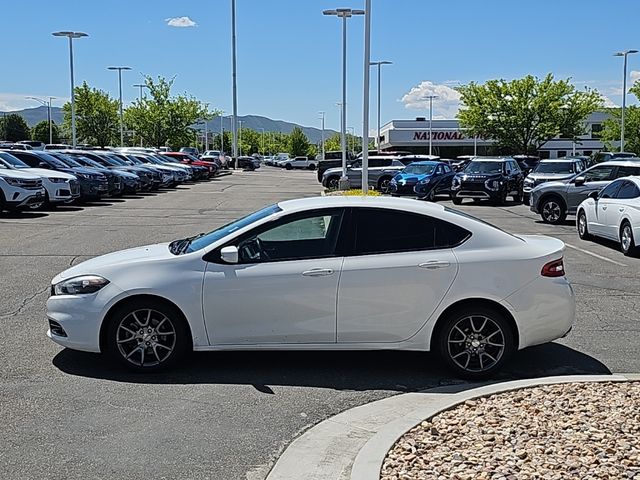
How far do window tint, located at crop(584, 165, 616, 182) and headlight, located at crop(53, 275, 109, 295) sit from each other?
16.8m

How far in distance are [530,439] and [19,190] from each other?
62.5 ft

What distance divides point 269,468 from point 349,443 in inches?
25.4

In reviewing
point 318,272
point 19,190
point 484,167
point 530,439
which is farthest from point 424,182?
point 530,439

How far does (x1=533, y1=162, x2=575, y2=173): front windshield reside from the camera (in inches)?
1188

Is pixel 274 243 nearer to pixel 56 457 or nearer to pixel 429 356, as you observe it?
pixel 429 356

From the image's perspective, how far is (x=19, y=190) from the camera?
21641 millimetres

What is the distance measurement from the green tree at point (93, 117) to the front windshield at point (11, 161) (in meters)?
51.8

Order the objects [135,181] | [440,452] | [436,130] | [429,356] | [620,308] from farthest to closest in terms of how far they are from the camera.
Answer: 1. [436,130]
2. [135,181]
3. [620,308]
4. [429,356]
5. [440,452]

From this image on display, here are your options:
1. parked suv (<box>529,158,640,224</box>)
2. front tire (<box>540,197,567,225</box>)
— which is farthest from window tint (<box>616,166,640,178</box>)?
front tire (<box>540,197,567,225</box>)

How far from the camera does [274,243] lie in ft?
23.3

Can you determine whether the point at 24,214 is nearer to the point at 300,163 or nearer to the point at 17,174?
the point at 17,174

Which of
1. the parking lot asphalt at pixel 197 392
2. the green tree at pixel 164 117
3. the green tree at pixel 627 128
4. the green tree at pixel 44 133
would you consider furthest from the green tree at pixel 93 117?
the parking lot asphalt at pixel 197 392

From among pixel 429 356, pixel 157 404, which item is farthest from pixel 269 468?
pixel 429 356

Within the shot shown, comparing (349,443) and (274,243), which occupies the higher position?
(274,243)
